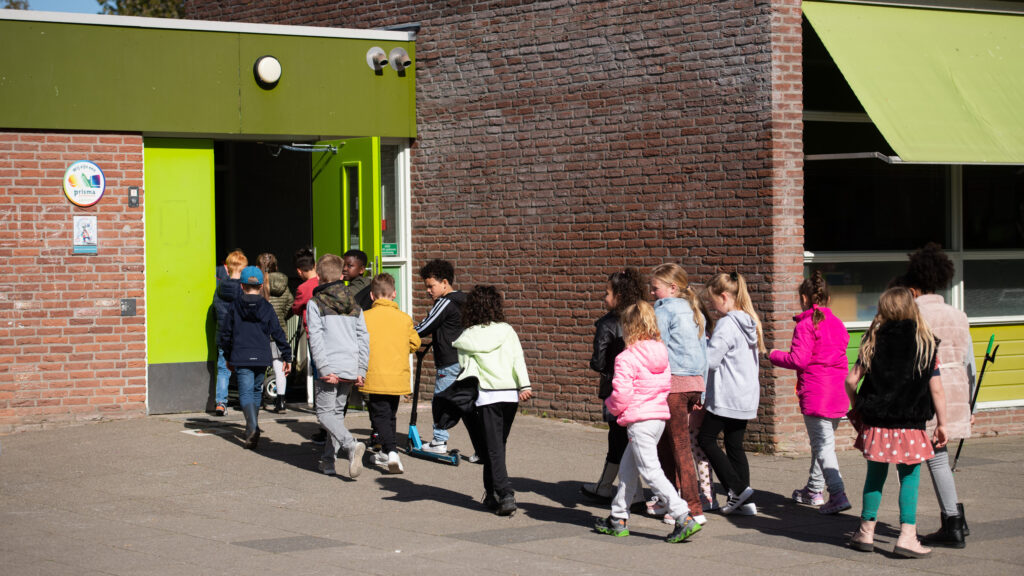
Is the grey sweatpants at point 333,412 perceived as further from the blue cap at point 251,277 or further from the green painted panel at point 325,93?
the green painted panel at point 325,93

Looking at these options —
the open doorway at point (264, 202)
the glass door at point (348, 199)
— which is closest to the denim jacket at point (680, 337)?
the glass door at point (348, 199)

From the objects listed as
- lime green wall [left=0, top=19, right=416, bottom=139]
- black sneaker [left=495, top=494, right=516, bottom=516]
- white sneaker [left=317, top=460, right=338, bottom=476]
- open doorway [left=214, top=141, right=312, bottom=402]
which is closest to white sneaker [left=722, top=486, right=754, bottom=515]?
A: black sneaker [left=495, top=494, right=516, bottom=516]

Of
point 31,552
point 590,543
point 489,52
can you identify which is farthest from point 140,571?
point 489,52

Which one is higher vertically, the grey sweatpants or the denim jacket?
the denim jacket

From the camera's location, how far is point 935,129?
1087 cm

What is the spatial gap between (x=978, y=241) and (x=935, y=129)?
8.05 feet

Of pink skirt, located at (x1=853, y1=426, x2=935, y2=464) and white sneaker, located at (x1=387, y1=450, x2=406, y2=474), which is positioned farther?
white sneaker, located at (x1=387, y1=450, x2=406, y2=474)

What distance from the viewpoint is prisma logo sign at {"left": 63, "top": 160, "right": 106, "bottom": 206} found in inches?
480

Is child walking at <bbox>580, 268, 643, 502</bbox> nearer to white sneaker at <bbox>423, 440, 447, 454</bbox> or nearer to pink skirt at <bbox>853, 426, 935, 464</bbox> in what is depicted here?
pink skirt at <bbox>853, 426, 935, 464</bbox>

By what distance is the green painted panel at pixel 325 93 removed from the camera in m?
13.2

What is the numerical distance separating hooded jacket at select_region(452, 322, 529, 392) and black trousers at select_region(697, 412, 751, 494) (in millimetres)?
1322

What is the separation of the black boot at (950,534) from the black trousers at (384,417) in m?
4.34

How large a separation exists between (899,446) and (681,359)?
1.57 m

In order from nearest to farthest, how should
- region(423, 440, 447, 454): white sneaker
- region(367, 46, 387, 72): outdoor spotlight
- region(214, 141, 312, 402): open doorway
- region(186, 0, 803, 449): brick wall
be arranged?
region(423, 440, 447, 454): white sneaker < region(186, 0, 803, 449): brick wall < region(367, 46, 387, 72): outdoor spotlight < region(214, 141, 312, 402): open doorway
